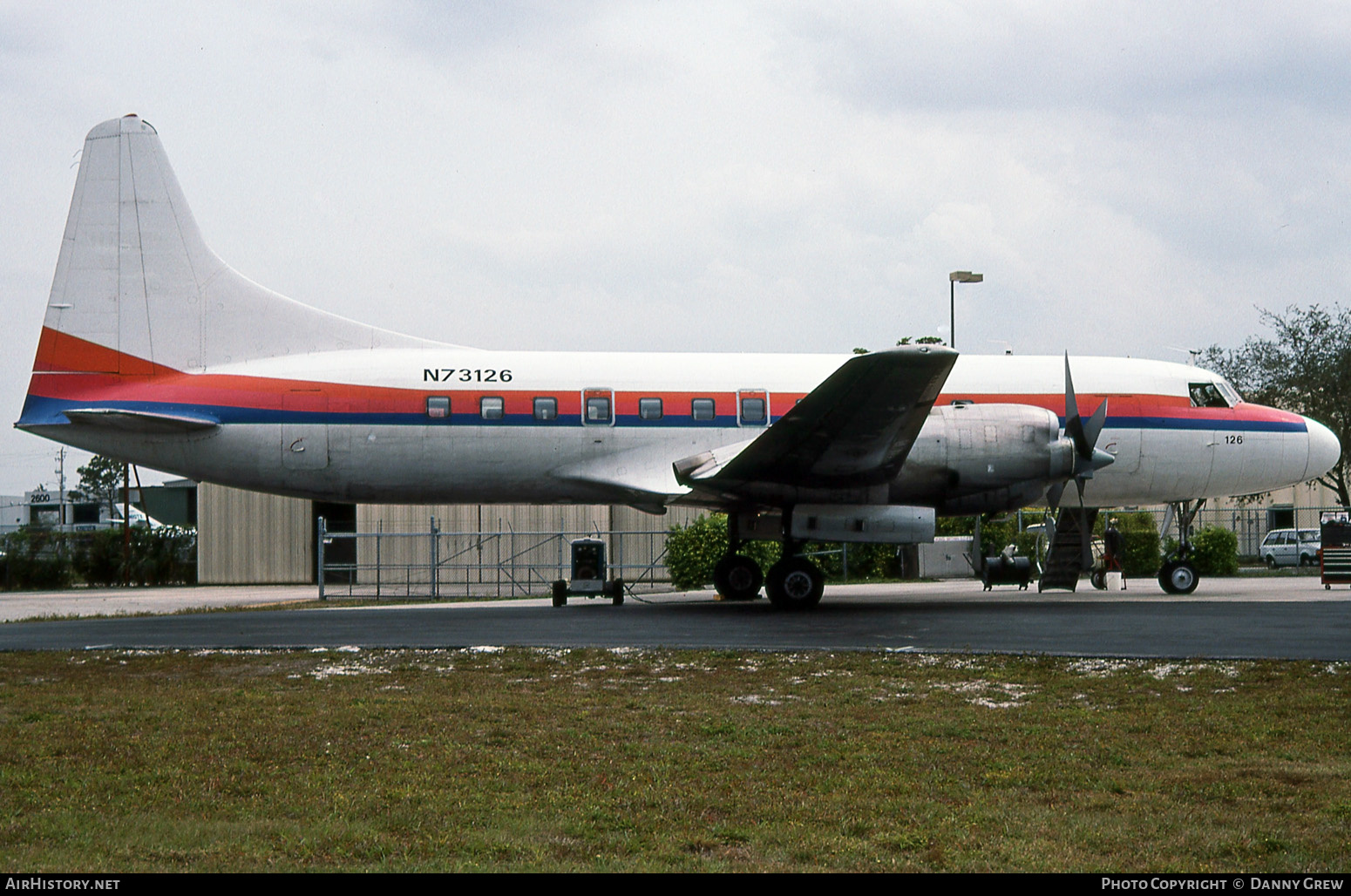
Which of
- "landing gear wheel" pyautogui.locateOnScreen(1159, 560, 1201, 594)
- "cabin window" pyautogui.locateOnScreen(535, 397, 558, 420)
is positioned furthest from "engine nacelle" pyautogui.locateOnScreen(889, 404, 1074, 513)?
"cabin window" pyautogui.locateOnScreen(535, 397, 558, 420)

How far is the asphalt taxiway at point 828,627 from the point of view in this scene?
12906 millimetres

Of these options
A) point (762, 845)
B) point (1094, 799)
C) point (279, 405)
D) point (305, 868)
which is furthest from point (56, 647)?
point (1094, 799)

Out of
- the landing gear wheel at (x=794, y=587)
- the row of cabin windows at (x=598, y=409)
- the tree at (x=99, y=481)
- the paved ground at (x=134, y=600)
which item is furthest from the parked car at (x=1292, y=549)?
the tree at (x=99, y=481)

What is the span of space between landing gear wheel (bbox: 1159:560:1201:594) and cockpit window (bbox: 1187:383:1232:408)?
3140 mm

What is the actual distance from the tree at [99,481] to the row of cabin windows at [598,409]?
99231 mm

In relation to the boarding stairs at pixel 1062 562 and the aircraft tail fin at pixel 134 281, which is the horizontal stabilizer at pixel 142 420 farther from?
the boarding stairs at pixel 1062 562

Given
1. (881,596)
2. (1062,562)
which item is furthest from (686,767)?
(1062,562)

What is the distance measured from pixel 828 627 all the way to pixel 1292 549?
35212mm

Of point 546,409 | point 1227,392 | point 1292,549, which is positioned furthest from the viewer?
point 1292,549

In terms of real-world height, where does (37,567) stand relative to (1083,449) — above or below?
below

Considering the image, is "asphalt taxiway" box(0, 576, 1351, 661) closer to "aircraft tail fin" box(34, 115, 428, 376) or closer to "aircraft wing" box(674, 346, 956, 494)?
"aircraft wing" box(674, 346, 956, 494)

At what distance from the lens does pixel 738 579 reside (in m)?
21.6

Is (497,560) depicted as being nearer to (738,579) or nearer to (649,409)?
(738,579)

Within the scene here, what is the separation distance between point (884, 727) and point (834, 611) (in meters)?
9.56
